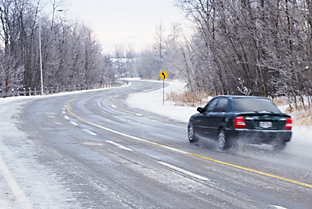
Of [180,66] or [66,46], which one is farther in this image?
[66,46]

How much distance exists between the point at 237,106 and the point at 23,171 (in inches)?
228

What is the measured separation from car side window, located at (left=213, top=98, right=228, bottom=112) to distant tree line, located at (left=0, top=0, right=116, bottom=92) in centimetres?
3939

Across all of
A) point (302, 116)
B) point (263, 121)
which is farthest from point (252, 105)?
point (302, 116)

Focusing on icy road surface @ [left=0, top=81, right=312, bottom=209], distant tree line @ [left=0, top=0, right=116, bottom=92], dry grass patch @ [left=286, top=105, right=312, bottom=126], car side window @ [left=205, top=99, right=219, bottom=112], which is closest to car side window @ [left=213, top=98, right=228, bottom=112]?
car side window @ [left=205, top=99, right=219, bottom=112]

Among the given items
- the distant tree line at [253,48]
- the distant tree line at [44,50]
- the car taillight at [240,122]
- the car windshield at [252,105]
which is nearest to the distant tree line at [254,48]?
the distant tree line at [253,48]

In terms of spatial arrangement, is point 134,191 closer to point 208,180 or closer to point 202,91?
point 208,180

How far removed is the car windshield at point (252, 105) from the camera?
10094 millimetres

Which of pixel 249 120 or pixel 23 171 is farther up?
pixel 249 120

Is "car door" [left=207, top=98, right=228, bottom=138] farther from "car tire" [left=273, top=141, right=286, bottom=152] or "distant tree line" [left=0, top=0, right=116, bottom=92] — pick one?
"distant tree line" [left=0, top=0, right=116, bottom=92]

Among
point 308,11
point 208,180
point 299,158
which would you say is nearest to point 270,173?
point 208,180

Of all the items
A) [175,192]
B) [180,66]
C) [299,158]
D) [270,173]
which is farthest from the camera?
[180,66]

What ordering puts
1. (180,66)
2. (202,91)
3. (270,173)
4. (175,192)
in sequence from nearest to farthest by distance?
1. (175,192)
2. (270,173)
3. (202,91)
4. (180,66)

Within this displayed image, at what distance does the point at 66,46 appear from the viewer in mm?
66188

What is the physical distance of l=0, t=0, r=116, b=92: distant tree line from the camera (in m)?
47.8
